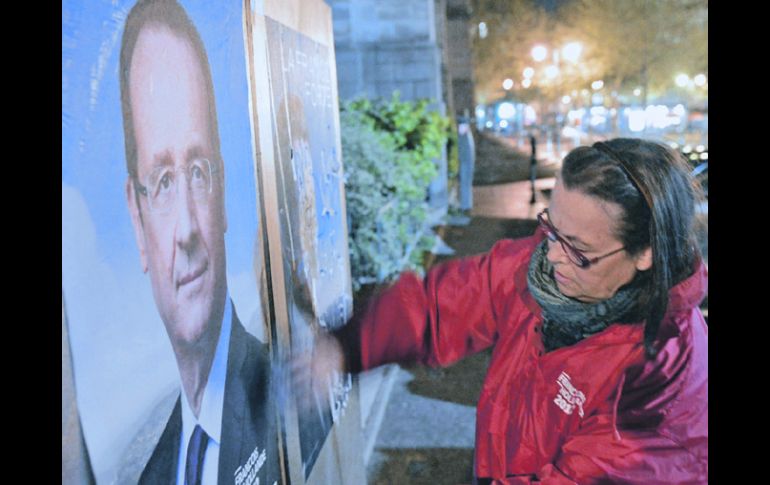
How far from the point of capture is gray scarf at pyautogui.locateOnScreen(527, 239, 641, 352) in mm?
2529

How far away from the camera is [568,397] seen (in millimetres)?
2574

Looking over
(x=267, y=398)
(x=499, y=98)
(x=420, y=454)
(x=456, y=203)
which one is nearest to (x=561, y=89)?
(x=499, y=98)

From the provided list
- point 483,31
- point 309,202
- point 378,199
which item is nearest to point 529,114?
point 483,31

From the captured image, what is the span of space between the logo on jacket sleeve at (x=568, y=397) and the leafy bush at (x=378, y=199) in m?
3.98

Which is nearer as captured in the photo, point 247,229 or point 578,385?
point 247,229

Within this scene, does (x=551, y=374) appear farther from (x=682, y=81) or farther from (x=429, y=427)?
(x=682, y=81)

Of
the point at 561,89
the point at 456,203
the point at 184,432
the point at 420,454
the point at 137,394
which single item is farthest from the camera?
the point at 561,89

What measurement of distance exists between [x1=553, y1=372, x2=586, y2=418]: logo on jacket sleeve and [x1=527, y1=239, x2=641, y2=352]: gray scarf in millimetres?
111

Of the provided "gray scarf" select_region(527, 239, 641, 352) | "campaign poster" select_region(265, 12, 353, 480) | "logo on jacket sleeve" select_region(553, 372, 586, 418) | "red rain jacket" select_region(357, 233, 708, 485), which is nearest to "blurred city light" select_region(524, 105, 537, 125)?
"campaign poster" select_region(265, 12, 353, 480)

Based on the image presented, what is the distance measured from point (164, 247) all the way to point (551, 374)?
1.49 meters
